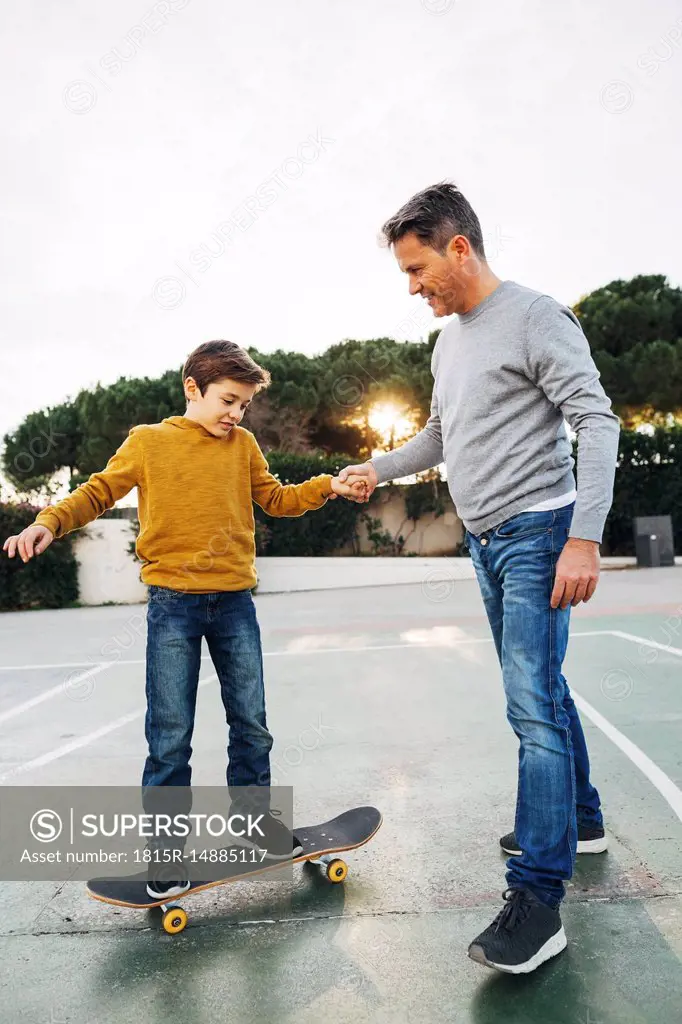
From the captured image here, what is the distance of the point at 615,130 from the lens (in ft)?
28.1

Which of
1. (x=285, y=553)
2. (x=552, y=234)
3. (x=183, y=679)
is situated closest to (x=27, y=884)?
(x=183, y=679)

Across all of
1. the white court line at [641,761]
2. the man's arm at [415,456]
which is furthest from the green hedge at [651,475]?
the man's arm at [415,456]

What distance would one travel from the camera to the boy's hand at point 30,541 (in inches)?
89.7

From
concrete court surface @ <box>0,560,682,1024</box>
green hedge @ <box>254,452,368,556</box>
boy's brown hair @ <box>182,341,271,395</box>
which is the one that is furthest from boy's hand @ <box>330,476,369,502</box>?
green hedge @ <box>254,452,368,556</box>

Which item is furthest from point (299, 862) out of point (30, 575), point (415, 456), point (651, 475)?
point (651, 475)

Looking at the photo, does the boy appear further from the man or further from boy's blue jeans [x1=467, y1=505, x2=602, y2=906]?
boy's blue jeans [x1=467, y1=505, x2=602, y2=906]

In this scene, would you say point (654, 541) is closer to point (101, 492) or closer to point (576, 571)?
point (576, 571)

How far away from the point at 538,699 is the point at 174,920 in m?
1.23

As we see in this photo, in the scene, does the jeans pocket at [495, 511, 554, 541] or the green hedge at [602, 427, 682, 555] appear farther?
the green hedge at [602, 427, 682, 555]

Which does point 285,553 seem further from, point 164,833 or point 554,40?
point 164,833

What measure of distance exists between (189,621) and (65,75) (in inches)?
310

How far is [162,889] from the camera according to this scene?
2.33 metres

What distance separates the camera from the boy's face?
2.56 metres

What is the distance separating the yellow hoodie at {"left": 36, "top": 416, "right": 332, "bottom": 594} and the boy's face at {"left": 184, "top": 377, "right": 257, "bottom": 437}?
4cm
